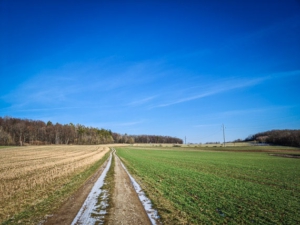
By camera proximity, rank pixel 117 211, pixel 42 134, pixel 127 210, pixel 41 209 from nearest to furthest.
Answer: pixel 117 211, pixel 127 210, pixel 41 209, pixel 42 134

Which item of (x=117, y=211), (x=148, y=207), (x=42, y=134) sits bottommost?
(x=148, y=207)

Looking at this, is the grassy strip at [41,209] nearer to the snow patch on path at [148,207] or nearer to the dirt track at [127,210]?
the dirt track at [127,210]

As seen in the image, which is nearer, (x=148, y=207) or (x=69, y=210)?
(x=69, y=210)

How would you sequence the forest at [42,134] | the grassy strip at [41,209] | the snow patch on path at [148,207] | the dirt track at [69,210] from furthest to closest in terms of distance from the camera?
the forest at [42,134]
the snow patch on path at [148,207]
the grassy strip at [41,209]
the dirt track at [69,210]

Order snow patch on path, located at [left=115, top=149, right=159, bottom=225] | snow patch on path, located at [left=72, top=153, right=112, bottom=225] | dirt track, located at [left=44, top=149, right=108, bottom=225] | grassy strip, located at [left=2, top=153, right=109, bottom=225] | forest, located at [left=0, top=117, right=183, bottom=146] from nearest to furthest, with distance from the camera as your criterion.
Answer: snow patch on path, located at [left=72, top=153, right=112, bottom=225] < dirt track, located at [left=44, top=149, right=108, bottom=225] < grassy strip, located at [left=2, top=153, right=109, bottom=225] < snow patch on path, located at [left=115, top=149, right=159, bottom=225] < forest, located at [left=0, top=117, right=183, bottom=146]

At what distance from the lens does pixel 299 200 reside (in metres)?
12.0

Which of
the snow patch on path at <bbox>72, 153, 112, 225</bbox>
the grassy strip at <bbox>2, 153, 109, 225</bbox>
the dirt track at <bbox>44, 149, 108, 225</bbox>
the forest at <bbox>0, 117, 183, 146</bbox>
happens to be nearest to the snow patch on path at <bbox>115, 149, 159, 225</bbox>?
the snow patch on path at <bbox>72, 153, 112, 225</bbox>

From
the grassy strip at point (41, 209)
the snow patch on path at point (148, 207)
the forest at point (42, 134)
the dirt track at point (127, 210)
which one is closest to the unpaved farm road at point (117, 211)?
the dirt track at point (127, 210)

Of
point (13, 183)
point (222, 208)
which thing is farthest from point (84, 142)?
point (222, 208)

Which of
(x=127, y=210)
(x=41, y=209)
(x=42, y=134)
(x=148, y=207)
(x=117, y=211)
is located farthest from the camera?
(x=42, y=134)

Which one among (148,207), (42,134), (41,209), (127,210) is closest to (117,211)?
(127,210)

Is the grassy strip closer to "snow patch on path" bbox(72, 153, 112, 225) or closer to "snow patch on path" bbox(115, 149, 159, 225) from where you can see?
"snow patch on path" bbox(72, 153, 112, 225)

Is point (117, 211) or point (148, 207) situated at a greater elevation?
point (117, 211)

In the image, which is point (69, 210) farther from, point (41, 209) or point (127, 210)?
point (127, 210)
